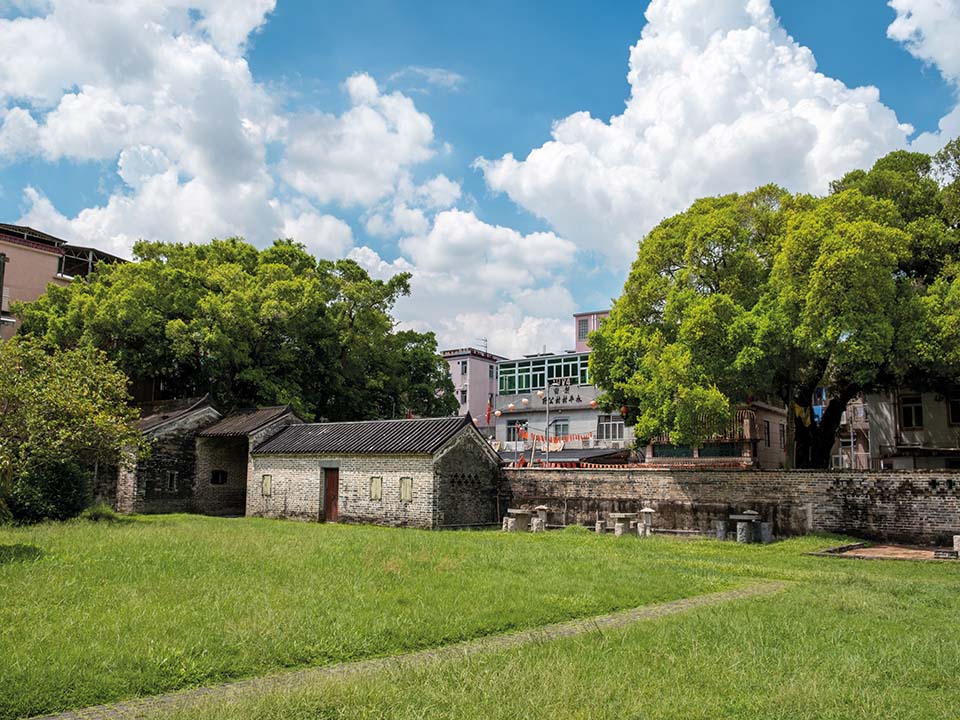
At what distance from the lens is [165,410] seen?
33531 millimetres

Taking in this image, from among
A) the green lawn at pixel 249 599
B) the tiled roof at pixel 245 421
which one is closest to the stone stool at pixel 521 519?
the green lawn at pixel 249 599

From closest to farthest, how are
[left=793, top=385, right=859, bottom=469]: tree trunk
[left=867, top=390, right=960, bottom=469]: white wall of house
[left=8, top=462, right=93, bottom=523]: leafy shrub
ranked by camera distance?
[left=8, top=462, right=93, bottom=523]: leafy shrub
[left=793, top=385, right=859, bottom=469]: tree trunk
[left=867, top=390, right=960, bottom=469]: white wall of house

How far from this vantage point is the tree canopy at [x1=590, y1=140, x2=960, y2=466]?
20.9 m

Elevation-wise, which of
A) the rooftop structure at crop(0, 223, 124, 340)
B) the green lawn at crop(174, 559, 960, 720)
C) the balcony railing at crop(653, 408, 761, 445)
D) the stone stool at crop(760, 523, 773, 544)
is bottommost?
the green lawn at crop(174, 559, 960, 720)

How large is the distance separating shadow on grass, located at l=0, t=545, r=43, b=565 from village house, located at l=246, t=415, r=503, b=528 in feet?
41.8

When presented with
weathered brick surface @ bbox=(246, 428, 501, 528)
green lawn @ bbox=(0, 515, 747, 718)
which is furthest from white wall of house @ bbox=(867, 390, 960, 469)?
green lawn @ bbox=(0, 515, 747, 718)

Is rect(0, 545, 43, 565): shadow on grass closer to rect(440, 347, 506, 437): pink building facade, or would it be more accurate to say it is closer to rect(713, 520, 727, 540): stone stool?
rect(713, 520, 727, 540): stone stool

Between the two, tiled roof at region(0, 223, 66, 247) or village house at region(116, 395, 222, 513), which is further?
tiled roof at region(0, 223, 66, 247)

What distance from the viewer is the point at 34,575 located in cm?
1139

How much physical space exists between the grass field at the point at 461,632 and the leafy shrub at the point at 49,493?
4.86 meters

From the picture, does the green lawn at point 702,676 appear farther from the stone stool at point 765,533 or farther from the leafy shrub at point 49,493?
the leafy shrub at point 49,493

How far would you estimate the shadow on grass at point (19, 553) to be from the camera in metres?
12.8

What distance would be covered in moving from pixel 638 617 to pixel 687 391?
1238cm

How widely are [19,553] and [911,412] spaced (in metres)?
29.9
